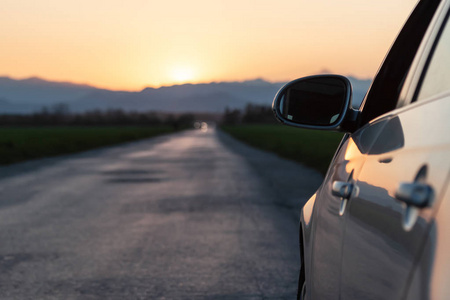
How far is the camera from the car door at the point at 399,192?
131 centimetres

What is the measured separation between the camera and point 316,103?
2.87 meters

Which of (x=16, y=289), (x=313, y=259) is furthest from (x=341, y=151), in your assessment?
(x=16, y=289)

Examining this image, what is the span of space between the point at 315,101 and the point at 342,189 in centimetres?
60

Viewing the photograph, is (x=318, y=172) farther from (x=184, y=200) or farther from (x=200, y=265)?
(x=200, y=265)

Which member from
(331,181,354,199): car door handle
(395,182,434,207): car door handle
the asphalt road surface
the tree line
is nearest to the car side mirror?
(331,181,354,199): car door handle

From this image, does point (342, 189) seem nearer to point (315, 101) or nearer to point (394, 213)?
point (315, 101)

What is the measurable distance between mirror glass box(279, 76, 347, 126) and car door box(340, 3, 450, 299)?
0.64 meters

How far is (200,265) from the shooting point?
19.6 feet

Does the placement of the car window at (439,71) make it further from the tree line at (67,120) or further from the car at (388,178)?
the tree line at (67,120)

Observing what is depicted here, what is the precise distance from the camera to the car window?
5.74ft

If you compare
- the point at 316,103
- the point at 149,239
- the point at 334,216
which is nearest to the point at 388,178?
the point at 334,216

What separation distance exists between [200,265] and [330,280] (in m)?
3.65

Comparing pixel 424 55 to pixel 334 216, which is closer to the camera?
pixel 424 55

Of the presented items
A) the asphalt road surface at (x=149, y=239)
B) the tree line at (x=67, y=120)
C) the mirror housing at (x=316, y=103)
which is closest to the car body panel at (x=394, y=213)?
the mirror housing at (x=316, y=103)
